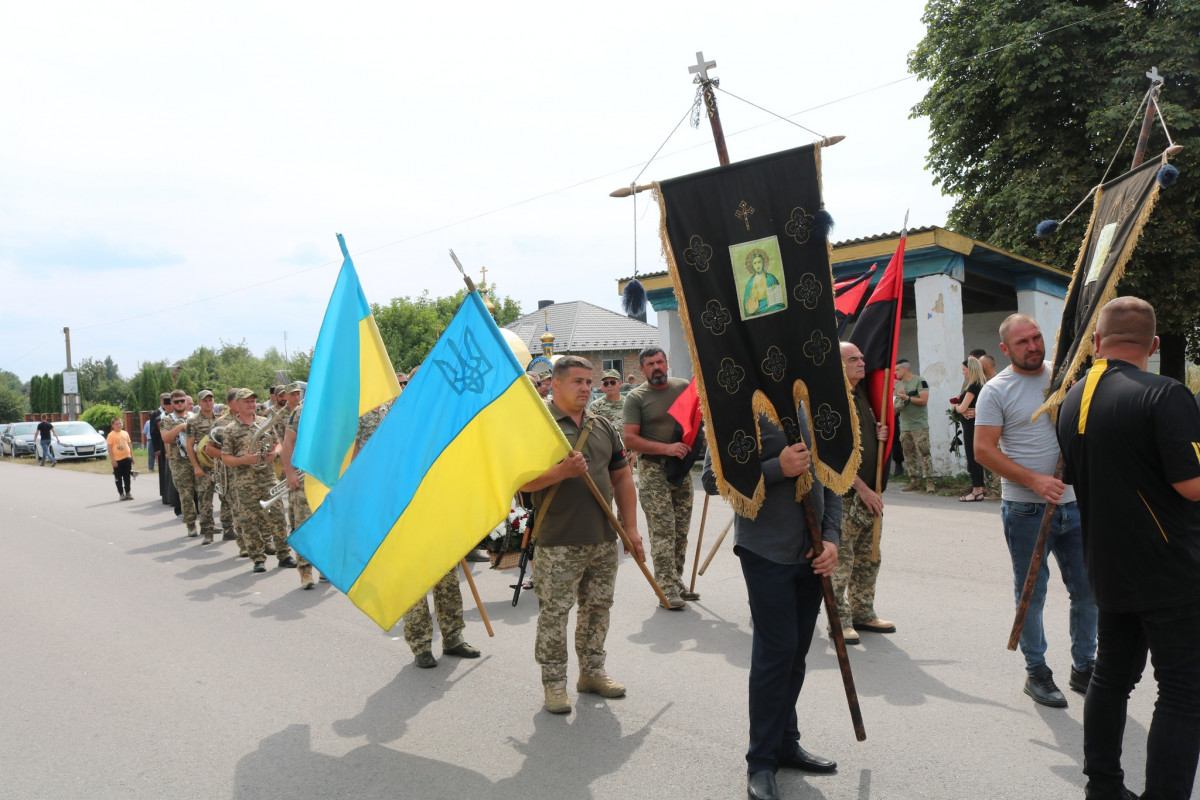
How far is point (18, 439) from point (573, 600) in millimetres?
38415

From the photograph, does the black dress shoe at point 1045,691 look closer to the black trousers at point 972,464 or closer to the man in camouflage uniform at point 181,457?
the black trousers at point 972,464

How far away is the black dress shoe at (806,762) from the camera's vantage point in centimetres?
374

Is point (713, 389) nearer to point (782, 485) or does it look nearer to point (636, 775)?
point (782, 485)

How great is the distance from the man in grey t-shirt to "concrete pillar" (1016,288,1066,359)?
1221 centimetres

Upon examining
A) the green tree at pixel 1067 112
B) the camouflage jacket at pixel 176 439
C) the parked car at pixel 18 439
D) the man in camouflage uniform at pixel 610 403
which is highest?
the green tree at pixel 1067 112

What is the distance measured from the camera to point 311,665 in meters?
5.72

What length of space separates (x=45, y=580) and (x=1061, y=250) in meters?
20.2

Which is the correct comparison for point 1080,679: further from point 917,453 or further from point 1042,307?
point 1042,307

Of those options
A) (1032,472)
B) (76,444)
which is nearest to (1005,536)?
(1032,472)

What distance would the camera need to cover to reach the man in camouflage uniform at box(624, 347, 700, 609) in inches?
264

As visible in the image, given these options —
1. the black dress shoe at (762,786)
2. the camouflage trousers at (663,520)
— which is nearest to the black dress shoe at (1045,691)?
the black dress shoe at (762,786)

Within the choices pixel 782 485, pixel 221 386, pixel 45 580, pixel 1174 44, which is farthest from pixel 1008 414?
pixel 221 386

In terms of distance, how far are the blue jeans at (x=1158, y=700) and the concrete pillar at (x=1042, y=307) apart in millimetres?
13553

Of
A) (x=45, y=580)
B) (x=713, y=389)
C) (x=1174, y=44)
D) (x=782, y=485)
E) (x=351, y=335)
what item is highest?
(x=1174, y=44)
